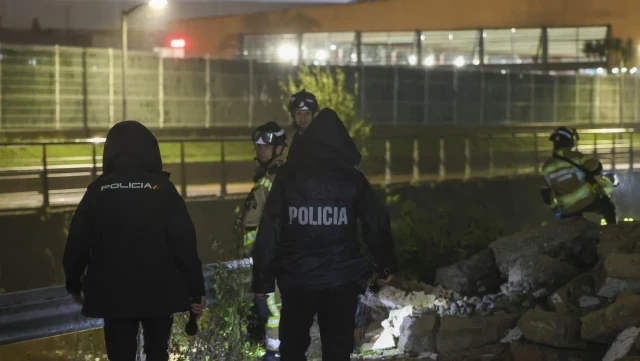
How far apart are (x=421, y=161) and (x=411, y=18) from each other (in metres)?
30.4

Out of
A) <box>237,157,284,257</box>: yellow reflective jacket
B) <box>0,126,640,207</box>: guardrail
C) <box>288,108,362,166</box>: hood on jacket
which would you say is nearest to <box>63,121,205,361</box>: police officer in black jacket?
<box>288,108,362,166</box>: hood on jacket

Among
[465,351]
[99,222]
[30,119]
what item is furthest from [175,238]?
[30,119]

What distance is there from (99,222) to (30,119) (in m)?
25.6

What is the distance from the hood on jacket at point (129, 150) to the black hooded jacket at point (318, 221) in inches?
27.5

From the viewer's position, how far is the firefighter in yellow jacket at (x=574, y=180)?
786cm

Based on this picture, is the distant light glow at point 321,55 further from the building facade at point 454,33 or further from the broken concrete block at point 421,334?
the broken concrete block at point 421,334

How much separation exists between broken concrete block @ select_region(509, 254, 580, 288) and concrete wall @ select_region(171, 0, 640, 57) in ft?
127

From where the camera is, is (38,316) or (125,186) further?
(38,316)

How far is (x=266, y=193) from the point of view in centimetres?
557

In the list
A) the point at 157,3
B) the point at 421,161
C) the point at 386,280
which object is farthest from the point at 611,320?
the point at 157,3

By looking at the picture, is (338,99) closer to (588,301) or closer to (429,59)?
(588,301)

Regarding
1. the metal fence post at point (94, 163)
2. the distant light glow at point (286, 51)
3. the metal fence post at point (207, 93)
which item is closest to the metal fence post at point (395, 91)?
the metal fence post at point (207, 93)

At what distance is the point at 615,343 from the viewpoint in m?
5.04

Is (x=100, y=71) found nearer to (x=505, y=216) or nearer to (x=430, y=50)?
(x=505, y=216)
